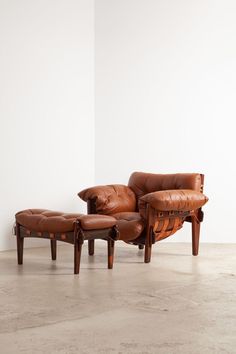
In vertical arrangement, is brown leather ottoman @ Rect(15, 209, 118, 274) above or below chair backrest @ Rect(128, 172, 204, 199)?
below

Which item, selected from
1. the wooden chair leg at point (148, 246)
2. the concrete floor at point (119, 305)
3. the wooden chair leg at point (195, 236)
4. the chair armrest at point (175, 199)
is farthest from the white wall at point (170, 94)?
the wooden chair leg at point (148, 246)

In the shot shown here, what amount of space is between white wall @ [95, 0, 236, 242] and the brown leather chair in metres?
0.80

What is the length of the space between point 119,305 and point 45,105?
3.18 metres

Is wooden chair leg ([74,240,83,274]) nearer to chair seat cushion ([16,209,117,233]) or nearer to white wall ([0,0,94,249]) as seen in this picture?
chair seat cushion ([16,209,117,233])

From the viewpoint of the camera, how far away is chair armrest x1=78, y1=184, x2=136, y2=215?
574cm

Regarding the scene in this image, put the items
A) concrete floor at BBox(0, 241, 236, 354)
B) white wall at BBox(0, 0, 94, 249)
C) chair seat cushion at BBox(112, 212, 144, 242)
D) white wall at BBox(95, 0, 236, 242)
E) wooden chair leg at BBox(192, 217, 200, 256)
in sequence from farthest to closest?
white wall at BBox(95, 0, 236, 242)
white wall at BBox(0, 0, 94, 249)
wooden chair leg at BBox(192, 217, 200, 256)
chair seat cushion at BBox(112, 212, 144, 242)
concrete floor at BBox(0, 241, 236, 354)

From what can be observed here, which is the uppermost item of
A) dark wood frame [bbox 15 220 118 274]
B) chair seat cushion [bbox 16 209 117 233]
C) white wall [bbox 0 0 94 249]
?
white wall [bbox 0 0 94 249]

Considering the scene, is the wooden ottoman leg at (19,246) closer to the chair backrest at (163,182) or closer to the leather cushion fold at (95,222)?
the leather cushion fold at (95,222)

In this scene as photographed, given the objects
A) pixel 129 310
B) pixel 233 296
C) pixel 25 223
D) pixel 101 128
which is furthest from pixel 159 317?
pixel 101 128

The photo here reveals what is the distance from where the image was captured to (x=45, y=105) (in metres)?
6.47

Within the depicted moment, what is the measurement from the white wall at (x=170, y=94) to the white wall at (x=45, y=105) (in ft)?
0.71

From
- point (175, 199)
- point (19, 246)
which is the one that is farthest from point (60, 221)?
point (175, 199)

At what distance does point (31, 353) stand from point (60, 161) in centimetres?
389

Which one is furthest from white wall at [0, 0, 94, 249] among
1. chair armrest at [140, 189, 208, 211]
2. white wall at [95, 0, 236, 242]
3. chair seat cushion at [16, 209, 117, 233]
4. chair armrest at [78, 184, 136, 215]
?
chair armrest at [140, 189, 208, 211]
